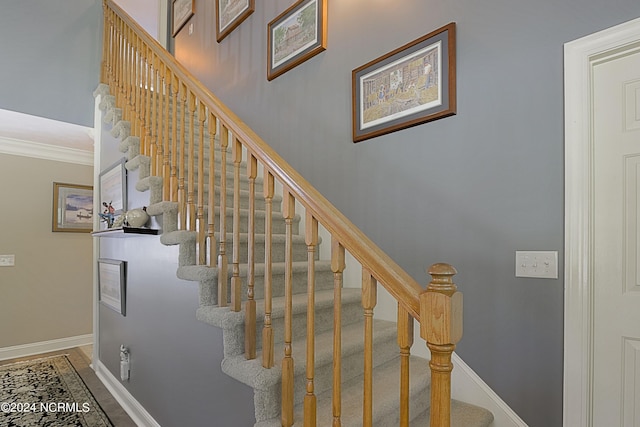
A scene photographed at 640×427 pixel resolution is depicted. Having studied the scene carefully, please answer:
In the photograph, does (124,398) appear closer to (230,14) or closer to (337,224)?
(337,224)

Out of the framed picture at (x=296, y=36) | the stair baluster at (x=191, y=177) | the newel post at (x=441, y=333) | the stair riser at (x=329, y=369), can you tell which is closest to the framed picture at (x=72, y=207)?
the framed picture at (x=296, y=36)

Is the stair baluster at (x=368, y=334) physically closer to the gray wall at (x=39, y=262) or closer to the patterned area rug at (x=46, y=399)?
the patterned area rug at (x=46, y=399)

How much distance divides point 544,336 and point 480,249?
1.44 ft

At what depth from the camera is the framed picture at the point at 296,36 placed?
2646 mm

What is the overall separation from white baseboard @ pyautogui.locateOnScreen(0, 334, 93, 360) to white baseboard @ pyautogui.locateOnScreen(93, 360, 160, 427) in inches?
52.1

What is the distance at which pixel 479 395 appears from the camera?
1.75 m

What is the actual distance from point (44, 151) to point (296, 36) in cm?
338

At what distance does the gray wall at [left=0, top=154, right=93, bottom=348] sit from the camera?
159 inches

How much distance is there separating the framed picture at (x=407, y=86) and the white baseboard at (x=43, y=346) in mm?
4276

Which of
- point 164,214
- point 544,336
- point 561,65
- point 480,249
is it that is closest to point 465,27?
point 561,65

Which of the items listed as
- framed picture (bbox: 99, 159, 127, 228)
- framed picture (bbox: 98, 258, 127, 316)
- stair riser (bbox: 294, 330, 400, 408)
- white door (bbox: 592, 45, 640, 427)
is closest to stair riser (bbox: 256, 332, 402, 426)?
stair riser (bbox: 294, 330, 400, 408)

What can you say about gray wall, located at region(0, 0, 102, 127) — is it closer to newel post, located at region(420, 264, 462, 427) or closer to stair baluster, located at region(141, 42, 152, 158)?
stair baluster, located at region(141, 42, 152, 158)

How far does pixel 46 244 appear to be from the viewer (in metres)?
4.29

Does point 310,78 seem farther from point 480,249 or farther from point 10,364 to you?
point 10,364
